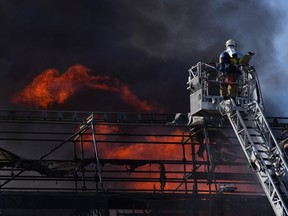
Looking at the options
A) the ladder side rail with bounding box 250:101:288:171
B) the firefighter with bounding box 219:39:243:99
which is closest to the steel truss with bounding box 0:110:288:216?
the firefighter with bounding box 219:39:243:99

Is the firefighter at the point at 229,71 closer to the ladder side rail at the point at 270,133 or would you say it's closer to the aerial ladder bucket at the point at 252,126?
the aerial ladder bucket at the point at 252,126

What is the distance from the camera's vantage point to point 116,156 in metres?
37.3

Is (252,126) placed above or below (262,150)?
above

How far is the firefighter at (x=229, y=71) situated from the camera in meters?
20.7

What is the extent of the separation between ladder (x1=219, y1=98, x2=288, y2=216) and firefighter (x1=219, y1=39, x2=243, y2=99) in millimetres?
345

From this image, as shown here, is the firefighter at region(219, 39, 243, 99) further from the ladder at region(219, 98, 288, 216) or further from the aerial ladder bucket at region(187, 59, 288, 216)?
the ladder at region(219, 98, 288, 216)

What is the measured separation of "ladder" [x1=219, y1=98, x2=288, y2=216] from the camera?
18.1 m

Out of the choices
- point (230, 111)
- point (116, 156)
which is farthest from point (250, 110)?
point (116, 156)

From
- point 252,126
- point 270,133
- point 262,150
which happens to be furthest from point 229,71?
point 262,150

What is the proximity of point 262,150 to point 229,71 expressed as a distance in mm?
2912

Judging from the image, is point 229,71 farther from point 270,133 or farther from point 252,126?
point 270,133

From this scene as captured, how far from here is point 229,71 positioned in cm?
2091

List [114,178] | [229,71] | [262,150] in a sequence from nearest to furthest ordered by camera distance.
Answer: [262,150], [229,71], [114,178]

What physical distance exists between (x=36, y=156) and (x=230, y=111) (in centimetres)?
2214
